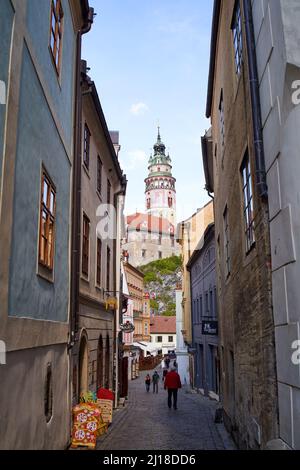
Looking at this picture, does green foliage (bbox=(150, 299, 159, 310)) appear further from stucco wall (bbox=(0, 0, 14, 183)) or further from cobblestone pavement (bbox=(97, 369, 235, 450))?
stucco wall (bbox=(0, 0, 14, 183))

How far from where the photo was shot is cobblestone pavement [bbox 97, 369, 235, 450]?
10562mm

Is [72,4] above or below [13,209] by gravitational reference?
above

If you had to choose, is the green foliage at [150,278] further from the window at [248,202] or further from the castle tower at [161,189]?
the window at [248,202]

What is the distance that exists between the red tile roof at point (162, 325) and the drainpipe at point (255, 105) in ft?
247

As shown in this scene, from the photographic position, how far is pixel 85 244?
1313 centimetres

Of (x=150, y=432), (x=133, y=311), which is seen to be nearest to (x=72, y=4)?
(x=150, y=432)

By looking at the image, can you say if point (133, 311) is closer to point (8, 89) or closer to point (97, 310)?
point (97, 310)

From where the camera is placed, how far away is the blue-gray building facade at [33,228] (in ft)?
18.9

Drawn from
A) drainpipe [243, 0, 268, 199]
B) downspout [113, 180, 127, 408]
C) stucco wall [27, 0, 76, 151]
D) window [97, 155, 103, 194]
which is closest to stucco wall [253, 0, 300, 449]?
drainpipe [243, 0, 268, 199]

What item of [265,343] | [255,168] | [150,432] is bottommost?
[150,432]

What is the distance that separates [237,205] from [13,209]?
5011 millimetres

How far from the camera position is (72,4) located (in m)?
10.5

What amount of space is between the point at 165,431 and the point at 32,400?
660 centimetres

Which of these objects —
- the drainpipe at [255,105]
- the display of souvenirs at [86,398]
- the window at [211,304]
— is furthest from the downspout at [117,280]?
the drainpipe at [255,105]
